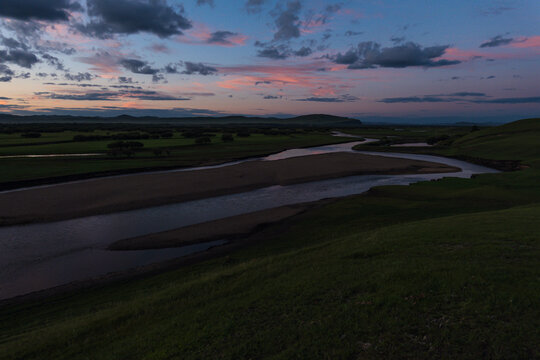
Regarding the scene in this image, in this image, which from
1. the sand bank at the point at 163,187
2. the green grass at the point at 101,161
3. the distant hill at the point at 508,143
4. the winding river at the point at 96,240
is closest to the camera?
the winding river at the point at 96,240

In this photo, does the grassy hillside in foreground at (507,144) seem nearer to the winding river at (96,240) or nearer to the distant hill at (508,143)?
the distant hill at (508,143)

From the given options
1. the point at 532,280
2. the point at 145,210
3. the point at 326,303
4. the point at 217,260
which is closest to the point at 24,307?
the point at 217,260

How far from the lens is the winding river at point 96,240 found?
1828 cm

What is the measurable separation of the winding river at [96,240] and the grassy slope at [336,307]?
383 cm

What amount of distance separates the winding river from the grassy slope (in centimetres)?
383

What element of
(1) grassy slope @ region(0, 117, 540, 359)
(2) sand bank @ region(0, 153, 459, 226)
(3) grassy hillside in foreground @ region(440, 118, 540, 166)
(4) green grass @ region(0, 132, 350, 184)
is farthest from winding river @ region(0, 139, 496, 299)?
(3) grassy hillside in foreground @ region(440, 118, 540, 166)

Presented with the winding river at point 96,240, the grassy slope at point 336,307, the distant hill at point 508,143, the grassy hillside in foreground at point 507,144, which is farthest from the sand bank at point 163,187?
the distant hill at point 508,143

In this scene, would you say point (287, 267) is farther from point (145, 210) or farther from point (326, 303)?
point (145, 210)

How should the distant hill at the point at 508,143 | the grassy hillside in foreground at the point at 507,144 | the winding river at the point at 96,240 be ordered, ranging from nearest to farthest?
A: the winding river at the point at 96,240 < the grassy hillside in foreground at the point at 507,144 < the distant hill at the point at 508,143

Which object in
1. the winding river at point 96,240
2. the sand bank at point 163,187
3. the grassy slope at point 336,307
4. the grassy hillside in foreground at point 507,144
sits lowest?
the winding river at point 96,240

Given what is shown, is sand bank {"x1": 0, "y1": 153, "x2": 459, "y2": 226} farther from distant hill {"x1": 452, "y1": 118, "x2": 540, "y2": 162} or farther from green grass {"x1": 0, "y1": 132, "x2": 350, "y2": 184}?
distant hill {"x1": 452, "y1": 118, "x2": 540, "y2": 162}

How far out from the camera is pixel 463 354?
266 inches

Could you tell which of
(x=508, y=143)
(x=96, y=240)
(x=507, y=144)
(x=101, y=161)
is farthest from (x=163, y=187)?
(x=508, y=143)

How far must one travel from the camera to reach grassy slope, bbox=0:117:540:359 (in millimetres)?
7504
